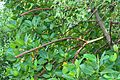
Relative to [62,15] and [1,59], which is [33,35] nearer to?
[62,15]

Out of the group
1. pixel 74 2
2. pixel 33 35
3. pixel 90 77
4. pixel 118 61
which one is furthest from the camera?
pixel 33 35

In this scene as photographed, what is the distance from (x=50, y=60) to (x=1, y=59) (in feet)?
10.4

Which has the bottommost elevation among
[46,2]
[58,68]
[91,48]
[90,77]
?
[90,77]

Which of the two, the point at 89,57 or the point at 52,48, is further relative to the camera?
the point at 52,48

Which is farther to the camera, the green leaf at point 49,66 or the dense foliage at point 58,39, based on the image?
the green leaf at point 49,66

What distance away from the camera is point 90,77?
1431mm

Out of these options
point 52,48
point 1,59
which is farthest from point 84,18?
point 1,59

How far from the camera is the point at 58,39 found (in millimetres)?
1847

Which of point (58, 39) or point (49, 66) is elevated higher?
point (58, 39)

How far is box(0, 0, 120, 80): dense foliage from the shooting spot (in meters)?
1.52

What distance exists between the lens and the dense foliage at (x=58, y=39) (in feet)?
4.98

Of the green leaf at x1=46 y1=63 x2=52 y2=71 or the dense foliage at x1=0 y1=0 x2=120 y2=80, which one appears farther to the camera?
the green leaf at x1=46 y1=63 x2=52 y2=71

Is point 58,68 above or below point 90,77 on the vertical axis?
above

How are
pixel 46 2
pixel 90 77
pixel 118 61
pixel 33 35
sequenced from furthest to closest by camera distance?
pixel 46 2, pixel 33 35, pixel 118 61, pixel 90 77
